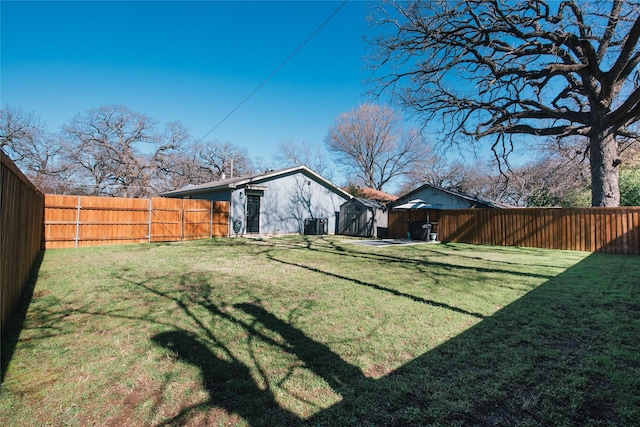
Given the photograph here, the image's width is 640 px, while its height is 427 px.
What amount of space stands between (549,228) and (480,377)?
41.0 ft

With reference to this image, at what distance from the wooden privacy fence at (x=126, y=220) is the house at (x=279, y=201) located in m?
0.98

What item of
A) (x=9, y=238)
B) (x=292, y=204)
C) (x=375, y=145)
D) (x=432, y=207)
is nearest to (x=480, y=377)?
(x=9, y=238)

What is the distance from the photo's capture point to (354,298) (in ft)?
15.2

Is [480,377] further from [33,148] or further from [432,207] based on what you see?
[33,148]

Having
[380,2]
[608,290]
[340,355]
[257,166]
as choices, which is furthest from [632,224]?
[257,166]

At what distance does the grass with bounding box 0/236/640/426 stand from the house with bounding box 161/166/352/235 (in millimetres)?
10571

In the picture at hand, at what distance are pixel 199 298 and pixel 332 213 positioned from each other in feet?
51.2

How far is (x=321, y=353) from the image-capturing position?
2.83 meters

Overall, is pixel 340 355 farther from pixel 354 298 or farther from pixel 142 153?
pixel 142 153

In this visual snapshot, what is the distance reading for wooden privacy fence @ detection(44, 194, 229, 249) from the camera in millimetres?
10562

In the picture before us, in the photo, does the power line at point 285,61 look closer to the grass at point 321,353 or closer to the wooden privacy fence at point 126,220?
the wooden privacy fence at point 126,220

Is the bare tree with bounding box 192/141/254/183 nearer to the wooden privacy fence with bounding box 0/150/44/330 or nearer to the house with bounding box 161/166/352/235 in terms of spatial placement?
the house with bounding box 161/166/352/235

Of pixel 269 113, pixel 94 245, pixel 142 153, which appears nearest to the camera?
pixel 94 245

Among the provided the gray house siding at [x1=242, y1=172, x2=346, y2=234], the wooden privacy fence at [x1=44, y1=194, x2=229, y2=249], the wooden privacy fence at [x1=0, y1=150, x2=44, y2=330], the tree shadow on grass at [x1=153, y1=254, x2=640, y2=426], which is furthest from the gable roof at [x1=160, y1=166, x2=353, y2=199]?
the tree shadow on grass at [x1=153, y1=254, x2=640, y2=426]
